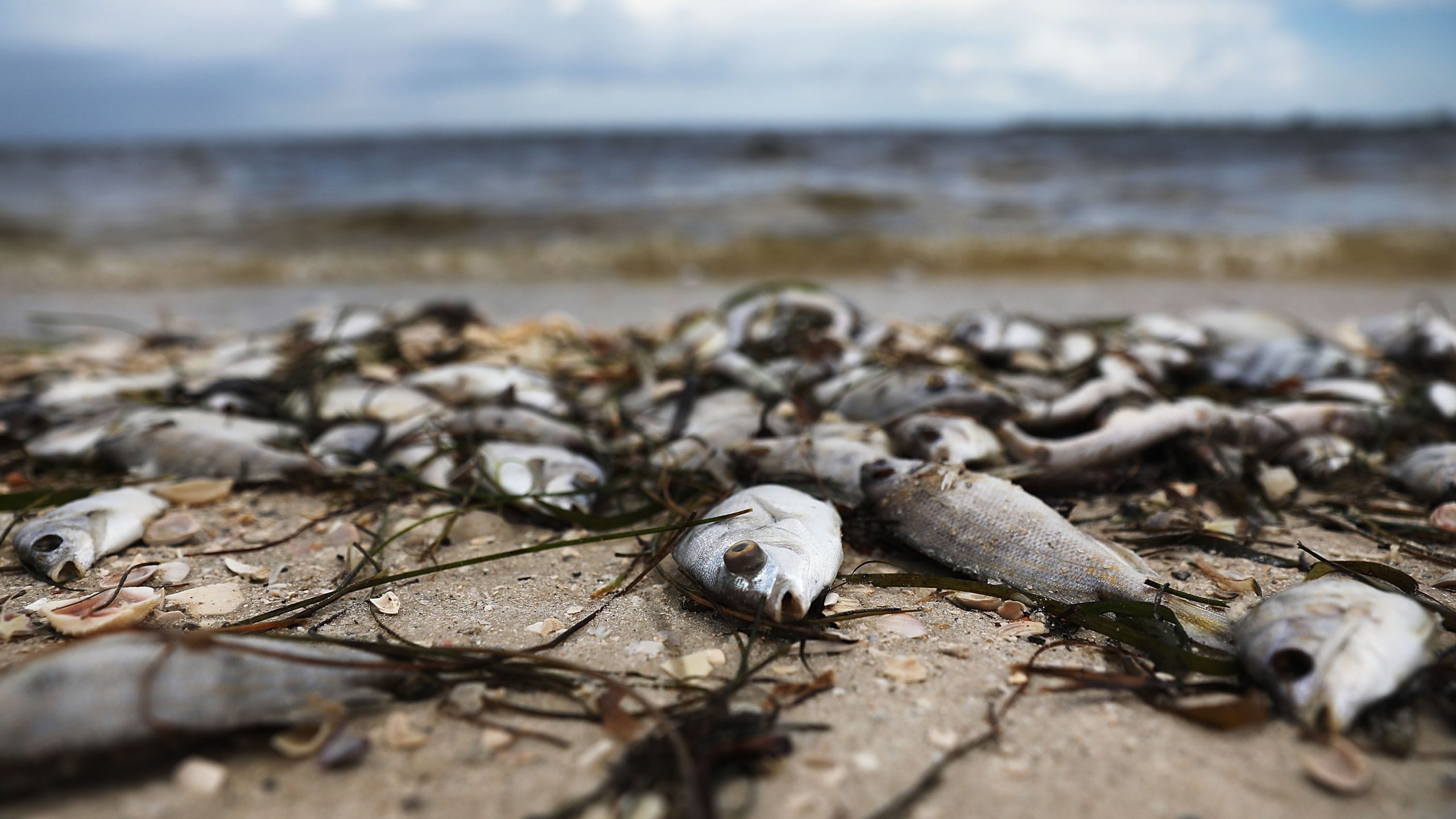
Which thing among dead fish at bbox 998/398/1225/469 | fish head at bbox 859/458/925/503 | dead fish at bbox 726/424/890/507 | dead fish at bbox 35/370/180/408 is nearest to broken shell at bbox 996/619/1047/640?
fish head at bbox 859/458/925/503

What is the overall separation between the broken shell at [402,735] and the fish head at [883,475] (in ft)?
5.27

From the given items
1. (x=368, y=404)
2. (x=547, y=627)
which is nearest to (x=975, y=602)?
(x=547, y=627)

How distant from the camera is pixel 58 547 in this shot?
2.62 metres

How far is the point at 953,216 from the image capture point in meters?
13.5

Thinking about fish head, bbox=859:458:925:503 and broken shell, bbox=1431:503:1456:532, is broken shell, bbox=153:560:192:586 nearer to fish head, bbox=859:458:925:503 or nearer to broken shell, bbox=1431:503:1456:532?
fish head, bbox=859:458:925:503

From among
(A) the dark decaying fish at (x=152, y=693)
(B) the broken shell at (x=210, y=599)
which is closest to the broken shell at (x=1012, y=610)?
(A) the dark decaying fish at (x=152, y=693)

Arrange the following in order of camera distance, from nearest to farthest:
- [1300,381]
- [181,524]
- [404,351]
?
[181,524], [1300,381], [404,351]

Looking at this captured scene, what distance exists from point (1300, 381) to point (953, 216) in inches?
390

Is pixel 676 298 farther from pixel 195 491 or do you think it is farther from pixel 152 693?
pixel 152 693

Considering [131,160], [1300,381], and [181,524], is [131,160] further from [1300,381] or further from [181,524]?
[1300,381]

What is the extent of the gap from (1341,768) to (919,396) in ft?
7.08

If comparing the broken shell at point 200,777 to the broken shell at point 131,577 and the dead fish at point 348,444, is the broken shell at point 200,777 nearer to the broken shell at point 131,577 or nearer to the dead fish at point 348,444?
the broken shell at point 131,577

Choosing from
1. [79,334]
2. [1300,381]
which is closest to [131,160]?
[79,334]

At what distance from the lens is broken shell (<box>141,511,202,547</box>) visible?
114 inches
